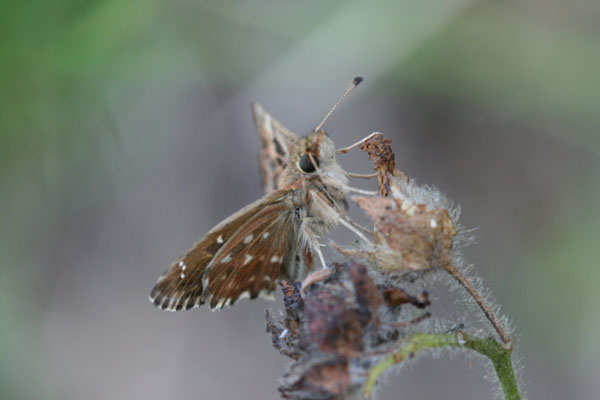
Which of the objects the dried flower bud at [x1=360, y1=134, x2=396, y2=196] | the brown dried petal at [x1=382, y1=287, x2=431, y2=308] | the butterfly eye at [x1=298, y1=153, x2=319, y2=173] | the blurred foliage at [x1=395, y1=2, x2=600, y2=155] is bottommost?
the brown dried petal at [x1=382, y1=287, x2=431, y2=308]

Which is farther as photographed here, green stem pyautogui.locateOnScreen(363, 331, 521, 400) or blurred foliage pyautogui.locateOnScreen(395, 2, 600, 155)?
blurred foliage pyautogui.locateOnScreen(395, 2, 600, 155)

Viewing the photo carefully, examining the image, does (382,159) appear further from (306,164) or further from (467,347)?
(467,347)

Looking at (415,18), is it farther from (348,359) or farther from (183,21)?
(348,359)

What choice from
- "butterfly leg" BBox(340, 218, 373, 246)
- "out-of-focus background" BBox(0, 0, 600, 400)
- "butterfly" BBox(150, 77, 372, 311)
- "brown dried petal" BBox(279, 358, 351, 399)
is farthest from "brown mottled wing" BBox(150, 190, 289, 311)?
"out-of-focus background" BBox(0, 0, 600, 400)

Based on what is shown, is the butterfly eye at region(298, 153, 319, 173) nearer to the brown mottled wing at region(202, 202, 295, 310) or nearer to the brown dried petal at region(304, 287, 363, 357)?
the brown mottled wing at region(202, 202, 295, 310)

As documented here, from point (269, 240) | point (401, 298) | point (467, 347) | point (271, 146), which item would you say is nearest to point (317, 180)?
point (269, 240)

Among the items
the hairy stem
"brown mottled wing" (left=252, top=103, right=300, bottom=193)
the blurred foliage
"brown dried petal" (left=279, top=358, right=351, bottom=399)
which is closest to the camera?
"brown dried petal" (left=279, top=358, right=351, bottom=399)

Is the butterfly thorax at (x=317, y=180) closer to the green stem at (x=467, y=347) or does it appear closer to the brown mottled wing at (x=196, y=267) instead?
the brown mottled wing at (x=196, y=267)
